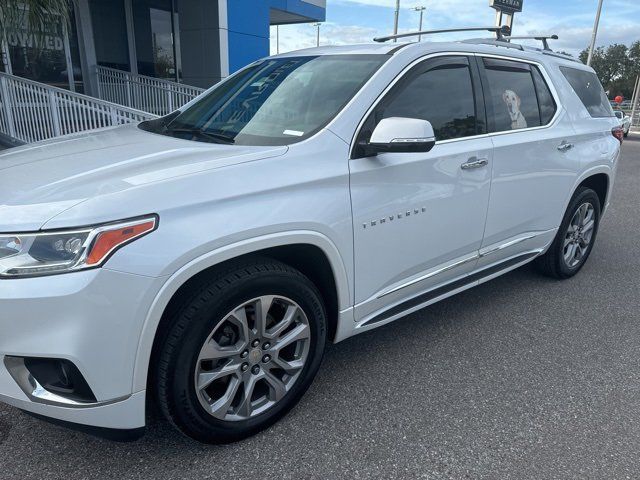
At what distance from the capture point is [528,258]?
389 centimetres

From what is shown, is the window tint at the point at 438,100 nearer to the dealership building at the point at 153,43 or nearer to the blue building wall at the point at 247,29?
the dealership building at the point at 153,43

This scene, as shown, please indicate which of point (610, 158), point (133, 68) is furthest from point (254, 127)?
point (133, 68)

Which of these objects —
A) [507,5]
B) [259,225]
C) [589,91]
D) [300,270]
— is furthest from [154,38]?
[259,225]

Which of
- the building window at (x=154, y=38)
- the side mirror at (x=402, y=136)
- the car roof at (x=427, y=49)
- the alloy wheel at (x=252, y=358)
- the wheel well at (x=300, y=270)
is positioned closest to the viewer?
the wheel well at (x=300, y=270)

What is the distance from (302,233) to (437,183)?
99 centimetres

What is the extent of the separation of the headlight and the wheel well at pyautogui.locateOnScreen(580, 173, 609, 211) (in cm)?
391

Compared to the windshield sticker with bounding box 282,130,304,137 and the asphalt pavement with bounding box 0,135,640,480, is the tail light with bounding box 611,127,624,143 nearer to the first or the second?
the asphalt pavement with bounding box 0,135,640,480

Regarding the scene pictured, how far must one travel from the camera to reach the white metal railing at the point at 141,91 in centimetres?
1170

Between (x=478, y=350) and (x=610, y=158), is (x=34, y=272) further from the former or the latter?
(x=610, y=158)

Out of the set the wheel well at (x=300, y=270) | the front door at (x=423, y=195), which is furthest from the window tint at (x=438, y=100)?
the wheel well at (x=300, y=270)

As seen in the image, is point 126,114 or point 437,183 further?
point 126,114

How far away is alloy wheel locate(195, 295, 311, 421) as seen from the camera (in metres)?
2.19

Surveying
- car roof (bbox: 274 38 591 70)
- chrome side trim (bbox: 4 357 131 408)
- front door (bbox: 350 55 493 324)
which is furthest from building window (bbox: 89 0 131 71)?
chrome side trim (bbox: 4 357 131 408)

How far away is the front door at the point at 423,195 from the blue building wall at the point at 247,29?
987 cm
